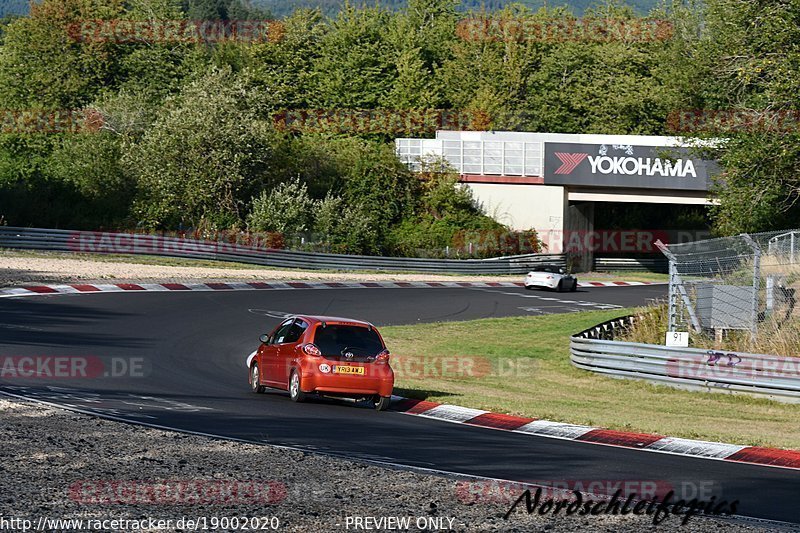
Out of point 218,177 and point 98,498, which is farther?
point 218,177

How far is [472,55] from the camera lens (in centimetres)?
9281

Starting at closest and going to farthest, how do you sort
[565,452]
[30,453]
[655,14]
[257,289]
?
1. [30,453]
2. [565,452]
3. [257,289]
4. [655,14]

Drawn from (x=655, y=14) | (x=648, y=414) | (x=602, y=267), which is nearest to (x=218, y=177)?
(x=602, y=267)

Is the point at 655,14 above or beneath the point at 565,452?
above

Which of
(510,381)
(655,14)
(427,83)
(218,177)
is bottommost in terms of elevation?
(510,381)

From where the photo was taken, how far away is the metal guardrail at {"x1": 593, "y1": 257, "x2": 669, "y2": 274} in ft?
204

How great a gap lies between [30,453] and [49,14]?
82895mm

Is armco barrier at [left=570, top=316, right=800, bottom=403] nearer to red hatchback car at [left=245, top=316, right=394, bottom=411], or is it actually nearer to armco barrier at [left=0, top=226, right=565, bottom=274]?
red hatchback car at [left=245, top=316, right=394, bottom=411]

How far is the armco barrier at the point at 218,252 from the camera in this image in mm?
45344

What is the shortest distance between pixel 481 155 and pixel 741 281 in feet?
124

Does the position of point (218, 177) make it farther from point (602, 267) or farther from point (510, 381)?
point (510, 381)

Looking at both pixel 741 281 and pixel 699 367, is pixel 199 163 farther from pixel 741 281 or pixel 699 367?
pixel 699 367

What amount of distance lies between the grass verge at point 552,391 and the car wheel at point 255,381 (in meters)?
2.62

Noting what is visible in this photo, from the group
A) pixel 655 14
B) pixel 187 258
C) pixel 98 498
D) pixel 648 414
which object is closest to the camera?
pixel 98 498
